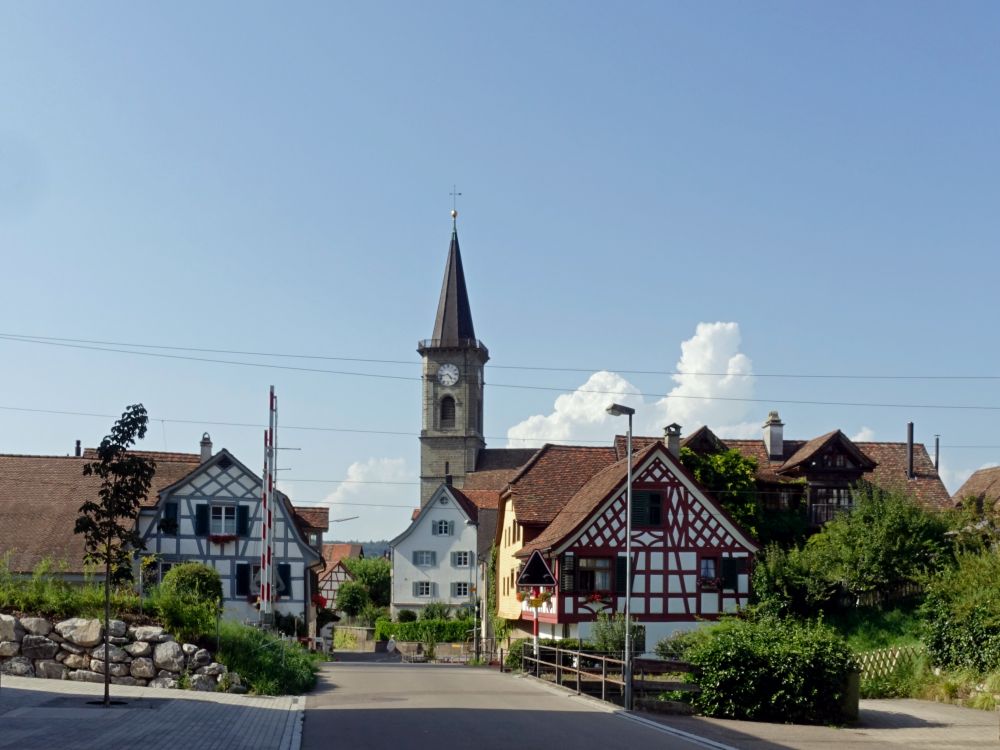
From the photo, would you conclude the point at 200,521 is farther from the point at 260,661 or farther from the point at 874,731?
the point at 874,731

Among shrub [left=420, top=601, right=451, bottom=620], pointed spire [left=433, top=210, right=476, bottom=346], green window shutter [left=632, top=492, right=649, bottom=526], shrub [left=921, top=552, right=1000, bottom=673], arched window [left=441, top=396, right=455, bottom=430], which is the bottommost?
shrub [left=420, top=601, right=451, bottom=620]

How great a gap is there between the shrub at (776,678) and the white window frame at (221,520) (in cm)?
2917

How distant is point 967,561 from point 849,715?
26.4ft

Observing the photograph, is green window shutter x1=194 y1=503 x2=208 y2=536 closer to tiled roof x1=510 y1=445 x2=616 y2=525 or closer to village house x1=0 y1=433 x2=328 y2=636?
village house x1=0 y1=433 x2=328 y2=636

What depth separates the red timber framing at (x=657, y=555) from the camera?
4250 centimetres

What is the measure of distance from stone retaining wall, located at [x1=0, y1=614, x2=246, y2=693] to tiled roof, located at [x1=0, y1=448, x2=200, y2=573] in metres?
17.6

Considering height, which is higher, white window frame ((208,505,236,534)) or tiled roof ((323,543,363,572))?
white window frame ((208,505,236,534))

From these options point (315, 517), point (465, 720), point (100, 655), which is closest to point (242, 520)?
point (315, 517)

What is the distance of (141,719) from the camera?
19.0m

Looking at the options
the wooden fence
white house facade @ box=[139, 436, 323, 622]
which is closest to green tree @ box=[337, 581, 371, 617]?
white house facade @ box=[139, 436, 323, 622]

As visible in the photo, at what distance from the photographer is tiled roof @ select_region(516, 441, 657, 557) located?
42.8m

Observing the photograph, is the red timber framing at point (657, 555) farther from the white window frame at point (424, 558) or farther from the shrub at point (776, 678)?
the white window frame at point (424, 558)

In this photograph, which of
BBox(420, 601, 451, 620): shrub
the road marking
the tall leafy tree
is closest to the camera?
the road marking

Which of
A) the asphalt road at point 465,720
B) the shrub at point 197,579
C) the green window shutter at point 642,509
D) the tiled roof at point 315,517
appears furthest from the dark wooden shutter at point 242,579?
the asphalt road at point 465,720
